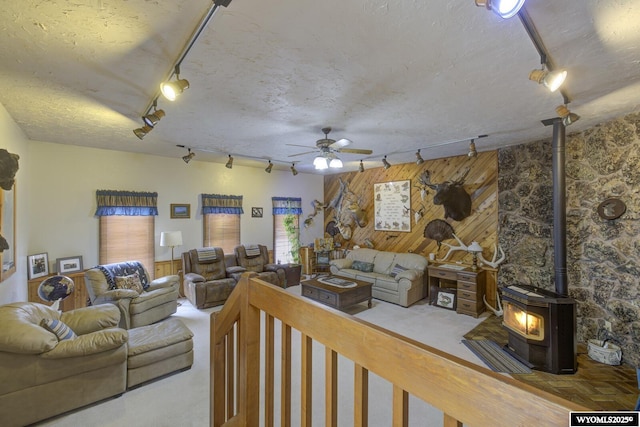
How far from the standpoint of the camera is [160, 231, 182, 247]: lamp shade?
5.02m

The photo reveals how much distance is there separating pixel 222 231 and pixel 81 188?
8.35 feet

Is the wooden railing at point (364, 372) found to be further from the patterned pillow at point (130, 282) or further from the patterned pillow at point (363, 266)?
the patterned pillow at point (363, 266)

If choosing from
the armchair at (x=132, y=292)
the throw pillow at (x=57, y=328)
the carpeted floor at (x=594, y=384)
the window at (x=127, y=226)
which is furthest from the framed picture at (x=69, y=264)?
the carpeted floor at (x=594, y=384)

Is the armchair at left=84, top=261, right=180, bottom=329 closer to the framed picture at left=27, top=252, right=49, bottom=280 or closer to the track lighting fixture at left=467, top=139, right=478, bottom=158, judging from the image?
the framed picture at left=27, top=252, right=49, bottom=280

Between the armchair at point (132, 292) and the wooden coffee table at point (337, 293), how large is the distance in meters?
Result: 2.27

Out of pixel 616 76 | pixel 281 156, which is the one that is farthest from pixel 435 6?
pixel 281 156

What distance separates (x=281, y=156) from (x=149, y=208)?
2.69 m

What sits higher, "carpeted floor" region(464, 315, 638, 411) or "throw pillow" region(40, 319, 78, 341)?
"throw pillow" region(40, 319, 78, 341)

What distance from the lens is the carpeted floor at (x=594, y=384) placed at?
2547 mm

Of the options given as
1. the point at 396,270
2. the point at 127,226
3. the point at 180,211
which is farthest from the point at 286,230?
the point at 127,226

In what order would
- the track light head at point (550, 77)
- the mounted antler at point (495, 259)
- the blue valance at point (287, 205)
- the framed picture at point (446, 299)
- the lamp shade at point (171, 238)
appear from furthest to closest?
the blue valance at point (287, 205)
the lamp shade at point (171, 238)
the framed picture at point (446, 299)
the mounted antler at point (495, 259)
the track light head at point (550, 77)

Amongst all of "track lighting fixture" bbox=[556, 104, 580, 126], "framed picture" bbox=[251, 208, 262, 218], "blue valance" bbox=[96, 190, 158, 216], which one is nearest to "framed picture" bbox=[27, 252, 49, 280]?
"blue valance" bbox=[96, 190, 158, 216]

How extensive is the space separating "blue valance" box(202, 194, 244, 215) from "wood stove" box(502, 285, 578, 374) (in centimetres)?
540

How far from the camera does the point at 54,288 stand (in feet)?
11.5
